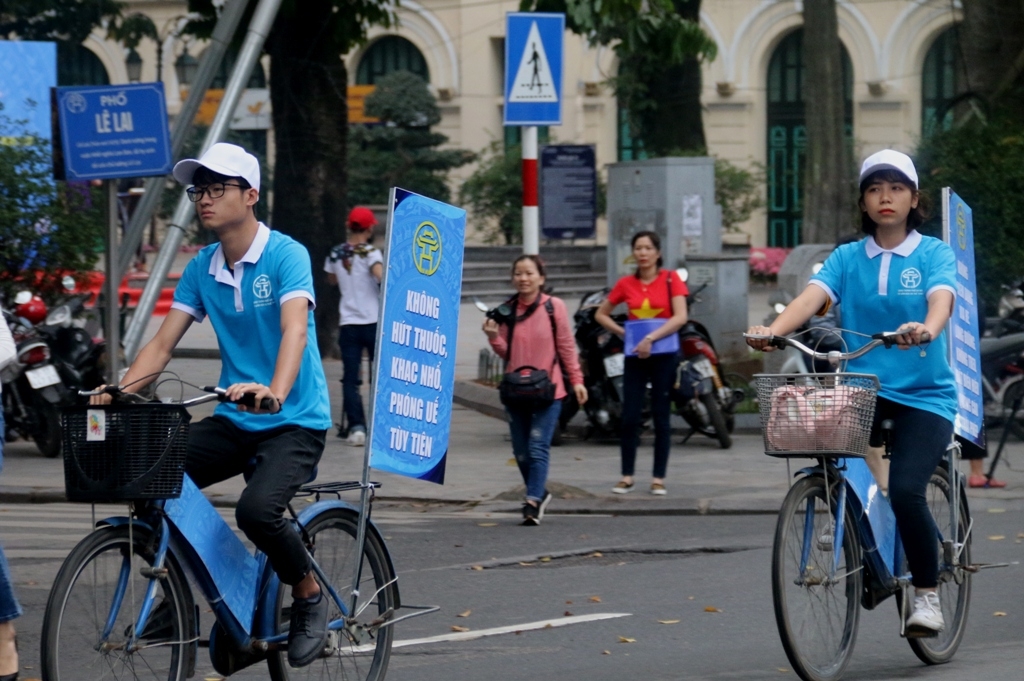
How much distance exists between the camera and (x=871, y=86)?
40438 mm

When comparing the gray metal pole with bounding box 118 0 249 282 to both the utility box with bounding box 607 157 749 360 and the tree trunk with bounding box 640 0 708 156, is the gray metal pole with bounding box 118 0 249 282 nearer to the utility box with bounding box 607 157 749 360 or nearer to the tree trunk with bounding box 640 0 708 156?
the utility box with bounding box 607 157 749 360

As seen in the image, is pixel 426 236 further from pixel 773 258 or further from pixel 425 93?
pixel 425 93

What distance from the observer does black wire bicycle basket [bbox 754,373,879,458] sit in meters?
5.16

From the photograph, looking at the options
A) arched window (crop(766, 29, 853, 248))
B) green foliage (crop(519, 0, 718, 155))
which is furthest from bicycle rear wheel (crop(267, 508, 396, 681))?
arched window (crop(766, 29, 853, 248))

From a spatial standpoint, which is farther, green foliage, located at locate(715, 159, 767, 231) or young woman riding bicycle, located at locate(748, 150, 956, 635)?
green foliage, located at locate(715, 159, 767, 231)

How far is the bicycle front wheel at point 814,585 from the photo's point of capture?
17.1 feet

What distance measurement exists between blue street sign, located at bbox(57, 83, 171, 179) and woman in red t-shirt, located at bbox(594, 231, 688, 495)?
341 centimetres

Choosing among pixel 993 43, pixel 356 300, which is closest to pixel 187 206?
pixel 356 300

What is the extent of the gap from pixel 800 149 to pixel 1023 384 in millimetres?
31503

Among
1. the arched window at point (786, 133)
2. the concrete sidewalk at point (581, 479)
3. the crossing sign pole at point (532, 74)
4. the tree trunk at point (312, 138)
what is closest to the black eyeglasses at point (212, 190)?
the concrete sidewalk at point (581, 479)

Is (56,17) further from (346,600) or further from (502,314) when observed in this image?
(346,600)

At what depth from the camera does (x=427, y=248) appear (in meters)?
5.54

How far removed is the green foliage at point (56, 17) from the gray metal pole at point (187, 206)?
10.0 meters

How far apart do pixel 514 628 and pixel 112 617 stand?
2489 millimetres
